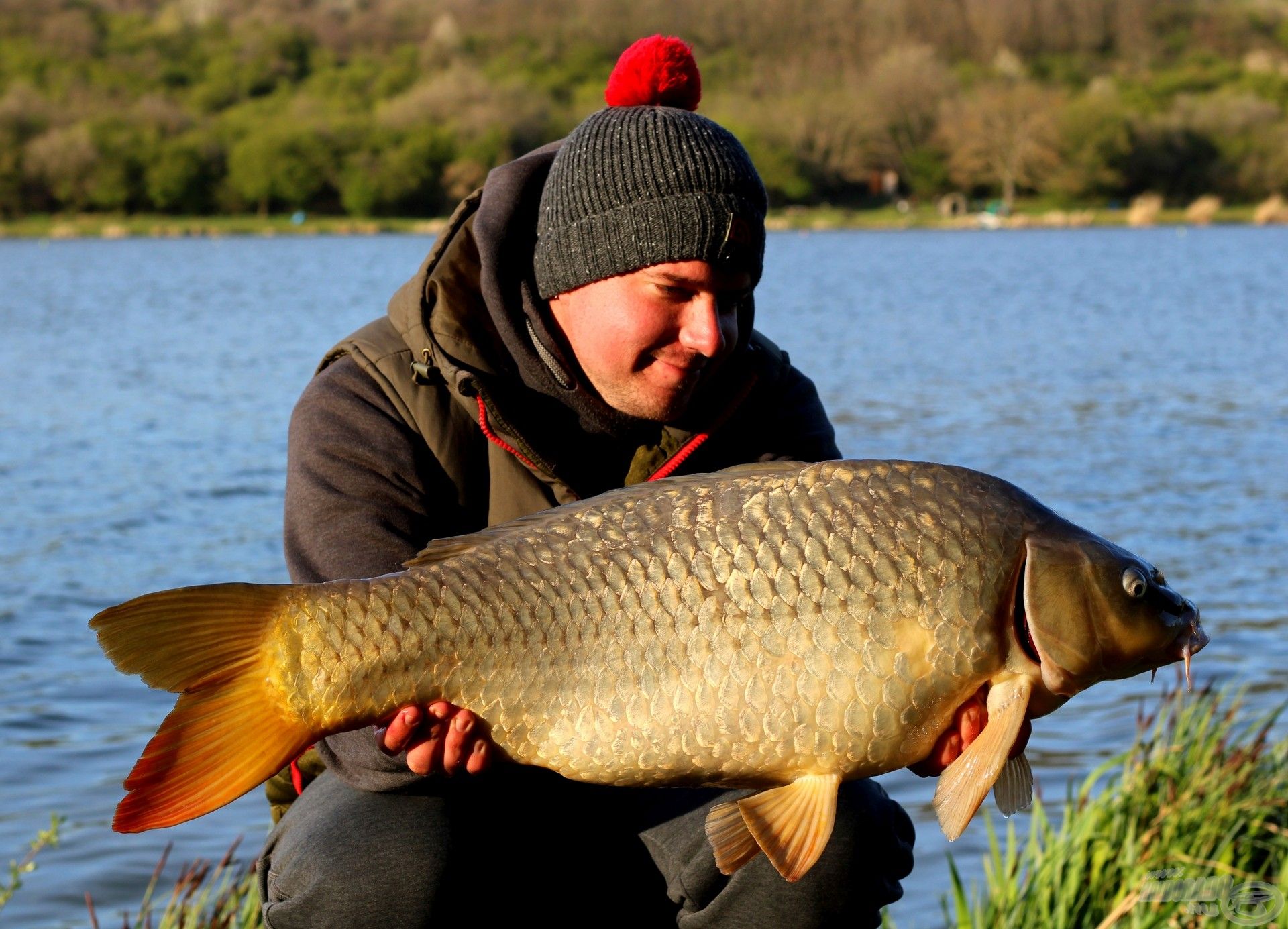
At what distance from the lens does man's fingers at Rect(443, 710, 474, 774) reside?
2.03 m

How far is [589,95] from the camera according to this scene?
79375 mm

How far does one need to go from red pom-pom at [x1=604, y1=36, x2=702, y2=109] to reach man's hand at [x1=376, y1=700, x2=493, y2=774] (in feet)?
3.78

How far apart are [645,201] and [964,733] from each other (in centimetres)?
100

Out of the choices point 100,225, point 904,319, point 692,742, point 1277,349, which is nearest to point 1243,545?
point 692,742

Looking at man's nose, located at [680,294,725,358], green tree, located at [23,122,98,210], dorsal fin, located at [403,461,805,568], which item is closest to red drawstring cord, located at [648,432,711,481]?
man's nose, located at [680,294,725,358]

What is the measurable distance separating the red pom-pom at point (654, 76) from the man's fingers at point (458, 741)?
115 centimetres

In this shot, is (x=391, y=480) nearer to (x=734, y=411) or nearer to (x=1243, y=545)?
(x=734, y=411)

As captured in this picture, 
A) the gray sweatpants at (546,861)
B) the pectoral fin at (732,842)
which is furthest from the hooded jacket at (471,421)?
the pectoral fin at (732,842)

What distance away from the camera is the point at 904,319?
20797mm

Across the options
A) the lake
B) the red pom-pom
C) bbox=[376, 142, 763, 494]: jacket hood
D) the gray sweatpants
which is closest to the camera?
the gray sweatpants

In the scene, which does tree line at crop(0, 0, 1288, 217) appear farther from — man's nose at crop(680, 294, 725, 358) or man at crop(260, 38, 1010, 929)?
man's nose at crop(680, 294, 725, 358)

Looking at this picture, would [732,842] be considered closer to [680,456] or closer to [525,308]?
[680,456]

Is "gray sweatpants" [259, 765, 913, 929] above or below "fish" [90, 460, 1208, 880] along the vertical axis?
below

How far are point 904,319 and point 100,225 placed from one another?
46651 mm
